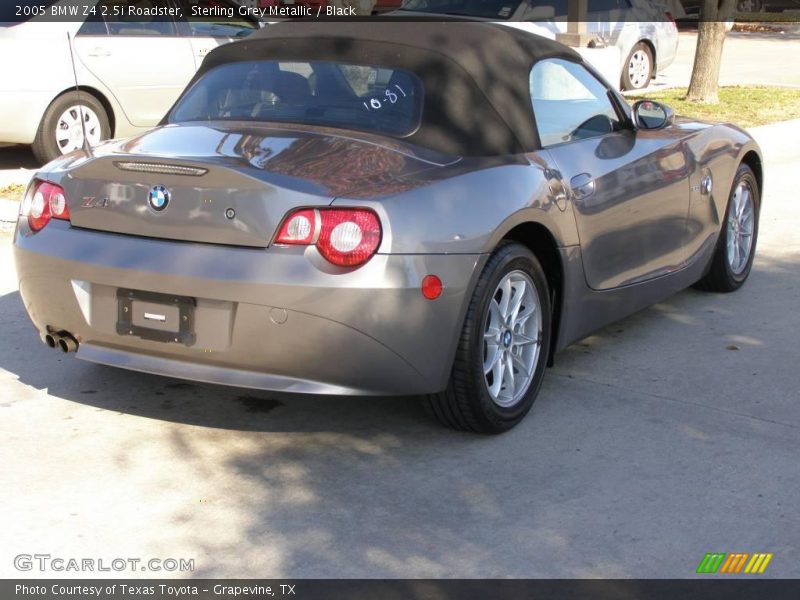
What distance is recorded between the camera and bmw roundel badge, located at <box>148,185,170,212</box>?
4.38 m

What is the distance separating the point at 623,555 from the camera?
12.6ft

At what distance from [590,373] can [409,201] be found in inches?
68.7

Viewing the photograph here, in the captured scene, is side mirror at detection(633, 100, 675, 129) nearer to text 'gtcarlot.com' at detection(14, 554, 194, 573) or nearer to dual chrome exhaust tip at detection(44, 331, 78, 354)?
dual chrome exhaust tip at detection(44, 331, 78, 354)

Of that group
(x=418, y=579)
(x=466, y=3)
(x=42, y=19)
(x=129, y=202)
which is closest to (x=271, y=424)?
(x=129, y=202)

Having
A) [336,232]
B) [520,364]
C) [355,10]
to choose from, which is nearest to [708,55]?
[355,10]

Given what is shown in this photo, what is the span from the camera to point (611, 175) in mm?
5508

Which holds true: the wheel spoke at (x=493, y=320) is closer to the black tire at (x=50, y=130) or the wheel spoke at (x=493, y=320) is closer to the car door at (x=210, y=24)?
the black tire at (x=50, y=130)

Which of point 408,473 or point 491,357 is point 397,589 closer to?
point 408,473

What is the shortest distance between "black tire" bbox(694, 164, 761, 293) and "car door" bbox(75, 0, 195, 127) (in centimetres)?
595

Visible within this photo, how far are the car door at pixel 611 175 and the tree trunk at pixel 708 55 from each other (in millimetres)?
9318

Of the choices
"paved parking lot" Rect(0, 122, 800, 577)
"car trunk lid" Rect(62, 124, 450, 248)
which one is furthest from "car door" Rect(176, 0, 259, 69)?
"car trunk lid" Rect(62, 124, 450, 248)

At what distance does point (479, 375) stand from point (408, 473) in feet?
1.53

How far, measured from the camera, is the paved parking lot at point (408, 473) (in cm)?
384

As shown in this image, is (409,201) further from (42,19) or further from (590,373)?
(42,19)
